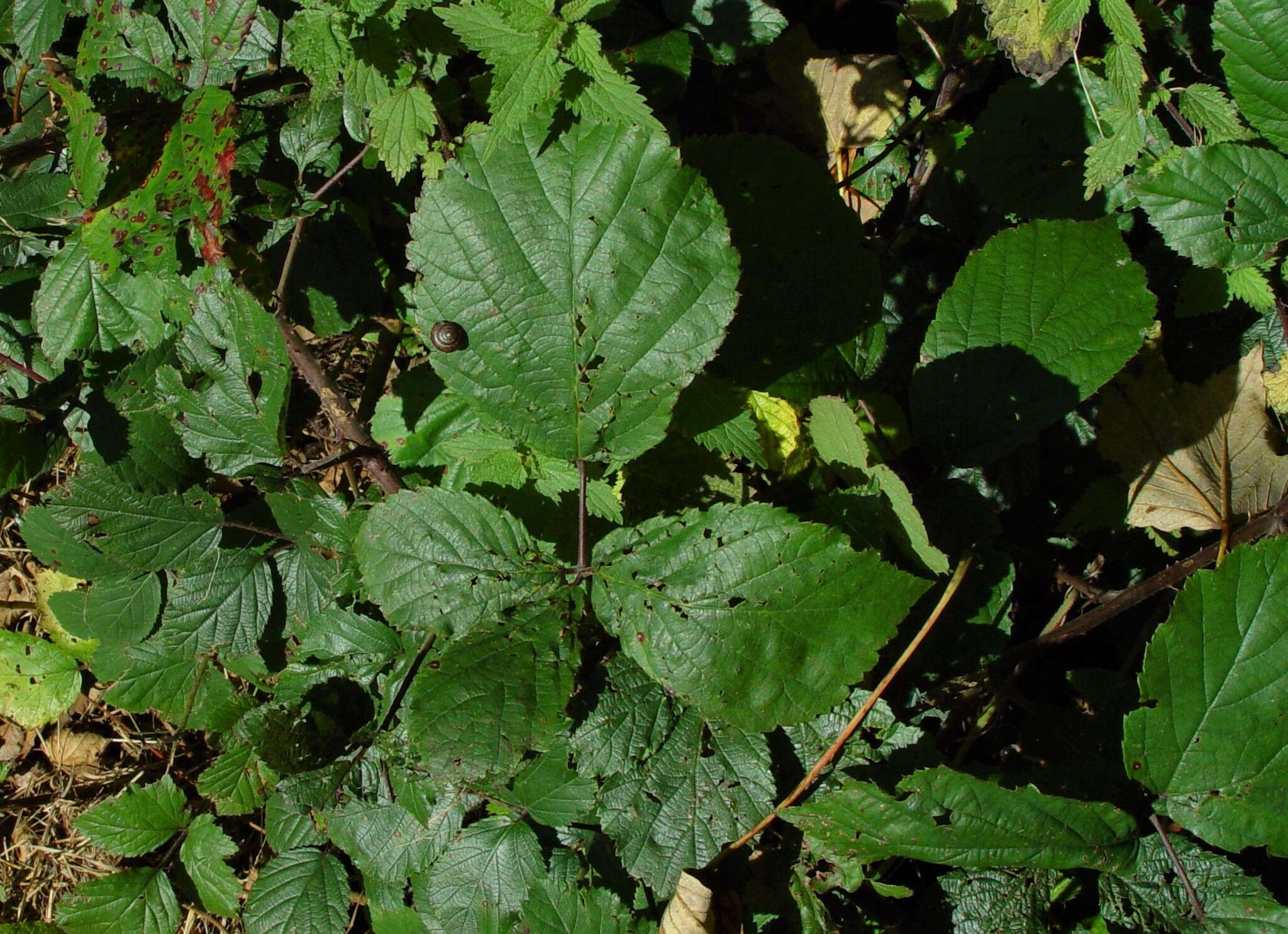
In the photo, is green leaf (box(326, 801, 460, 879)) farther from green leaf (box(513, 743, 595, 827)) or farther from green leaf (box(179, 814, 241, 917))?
green leaf (box(179, 814, 241, 917))

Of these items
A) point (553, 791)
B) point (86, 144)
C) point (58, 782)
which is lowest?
point (58, 782)

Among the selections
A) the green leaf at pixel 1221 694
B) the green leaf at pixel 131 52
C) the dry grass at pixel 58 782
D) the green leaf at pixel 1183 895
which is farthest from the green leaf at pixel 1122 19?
the dry grass at pixel 58 782

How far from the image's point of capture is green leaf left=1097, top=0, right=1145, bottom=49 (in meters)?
1.67

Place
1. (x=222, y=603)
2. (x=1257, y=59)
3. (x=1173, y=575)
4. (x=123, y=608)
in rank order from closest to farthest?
(x=1257, y=59), (x=1173, y=575), (x=222, y=603), (x=123, y=608)

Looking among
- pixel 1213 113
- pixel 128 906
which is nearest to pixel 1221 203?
pixel 1213 113

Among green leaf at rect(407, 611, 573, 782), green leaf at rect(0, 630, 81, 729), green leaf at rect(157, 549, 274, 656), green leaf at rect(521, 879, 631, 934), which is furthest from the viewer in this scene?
green leaf at rect(0, 630, 81, 729)

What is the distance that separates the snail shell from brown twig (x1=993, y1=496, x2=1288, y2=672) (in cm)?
135

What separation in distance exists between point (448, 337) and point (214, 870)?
2021 mm

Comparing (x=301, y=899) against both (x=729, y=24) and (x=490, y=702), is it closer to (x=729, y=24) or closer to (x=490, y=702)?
(x=490, y=702)

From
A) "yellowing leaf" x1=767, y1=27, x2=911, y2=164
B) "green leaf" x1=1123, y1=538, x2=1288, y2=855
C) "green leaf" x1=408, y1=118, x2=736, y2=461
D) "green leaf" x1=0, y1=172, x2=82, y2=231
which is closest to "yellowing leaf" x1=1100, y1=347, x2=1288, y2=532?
"green leaf" x1=1123, y1=538, x2=1288, y2=855

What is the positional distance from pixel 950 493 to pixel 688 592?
2.36 ft

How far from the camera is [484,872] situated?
6.51 feet

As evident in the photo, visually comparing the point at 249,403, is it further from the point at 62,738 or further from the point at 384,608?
the point at 62,738

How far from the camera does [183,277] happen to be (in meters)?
2.03
